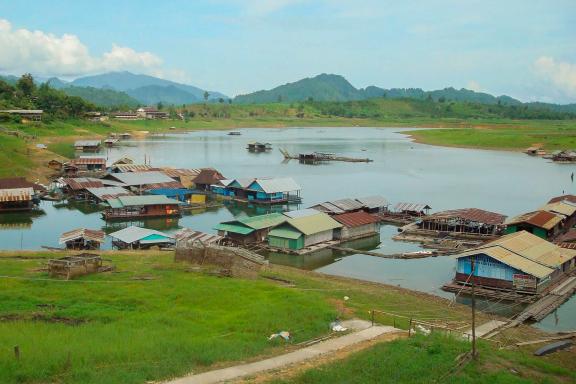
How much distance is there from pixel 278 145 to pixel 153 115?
209ft

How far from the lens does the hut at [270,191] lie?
54.6 m

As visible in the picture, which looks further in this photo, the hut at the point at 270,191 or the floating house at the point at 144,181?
the floating house at the point at 144,181

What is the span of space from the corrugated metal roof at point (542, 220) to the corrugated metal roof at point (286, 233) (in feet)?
47.8

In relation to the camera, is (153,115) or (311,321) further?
(153,115)

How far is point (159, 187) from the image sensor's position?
5647 centimetres

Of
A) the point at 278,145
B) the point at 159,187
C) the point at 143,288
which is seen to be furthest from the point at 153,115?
the point at 143,288

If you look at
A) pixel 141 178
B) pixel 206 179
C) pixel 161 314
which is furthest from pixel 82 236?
pixel 206 179

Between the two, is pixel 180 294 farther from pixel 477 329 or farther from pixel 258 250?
pixel 258 250

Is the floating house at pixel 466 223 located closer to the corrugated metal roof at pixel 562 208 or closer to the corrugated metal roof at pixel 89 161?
the corrugated metal roof at pixel 562 208

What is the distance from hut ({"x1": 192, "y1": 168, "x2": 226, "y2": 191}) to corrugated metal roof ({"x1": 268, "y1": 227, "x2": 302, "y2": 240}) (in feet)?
73.1

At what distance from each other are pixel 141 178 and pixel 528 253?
129ft

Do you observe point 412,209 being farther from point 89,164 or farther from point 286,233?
point 89,164

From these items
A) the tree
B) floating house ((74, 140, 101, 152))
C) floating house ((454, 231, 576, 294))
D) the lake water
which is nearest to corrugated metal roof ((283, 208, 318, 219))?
the lake water

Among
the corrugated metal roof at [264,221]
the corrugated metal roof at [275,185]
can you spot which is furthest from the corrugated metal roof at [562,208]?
the corrugated metal roof at [275,185]
